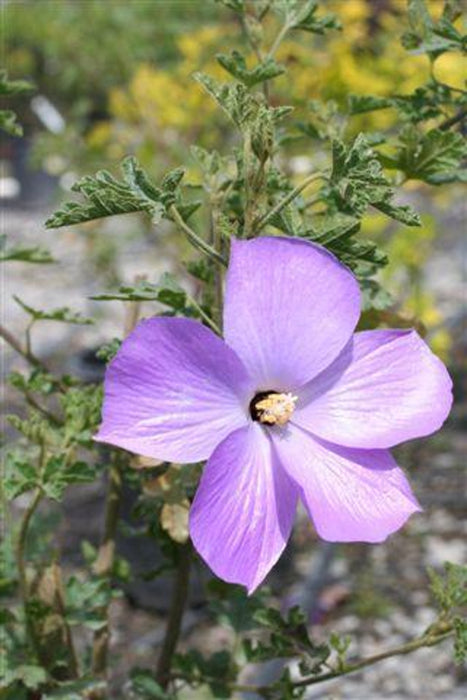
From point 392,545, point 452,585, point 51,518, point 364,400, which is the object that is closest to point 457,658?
point 452,585

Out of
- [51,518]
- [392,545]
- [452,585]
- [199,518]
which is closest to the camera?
[199,518]

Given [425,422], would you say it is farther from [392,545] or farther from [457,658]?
[392,545]

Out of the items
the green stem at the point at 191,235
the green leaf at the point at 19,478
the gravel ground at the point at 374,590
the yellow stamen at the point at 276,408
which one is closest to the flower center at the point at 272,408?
the yellow stamen at the point at 276,408

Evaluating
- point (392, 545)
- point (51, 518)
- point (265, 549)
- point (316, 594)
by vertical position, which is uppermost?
point (265, 549)

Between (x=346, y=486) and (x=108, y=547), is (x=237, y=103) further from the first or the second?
(x=108, y=547)

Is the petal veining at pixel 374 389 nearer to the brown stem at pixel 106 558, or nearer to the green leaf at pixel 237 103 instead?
the green leaf at pixel 237 103

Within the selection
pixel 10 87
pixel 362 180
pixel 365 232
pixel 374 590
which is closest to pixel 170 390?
pixel 362 180
